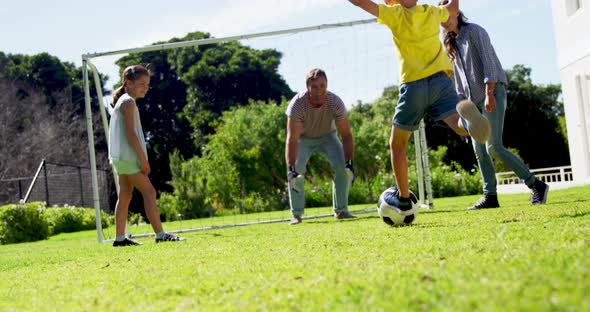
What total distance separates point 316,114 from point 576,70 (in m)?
10.0

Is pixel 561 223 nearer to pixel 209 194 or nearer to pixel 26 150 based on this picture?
pixel 209 194

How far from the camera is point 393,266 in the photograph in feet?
8.00

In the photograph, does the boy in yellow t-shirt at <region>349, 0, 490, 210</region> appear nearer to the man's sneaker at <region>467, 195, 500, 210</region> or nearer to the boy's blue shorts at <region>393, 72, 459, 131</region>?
the boy's blue shorts at <region>393, 72, 459, 131</region>

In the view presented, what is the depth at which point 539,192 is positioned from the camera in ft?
19.1

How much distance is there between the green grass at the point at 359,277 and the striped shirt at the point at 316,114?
336 centimetres

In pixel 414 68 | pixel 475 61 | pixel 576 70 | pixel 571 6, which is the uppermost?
pixel 571 6

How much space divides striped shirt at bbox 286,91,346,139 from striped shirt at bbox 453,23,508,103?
1598 millimetres

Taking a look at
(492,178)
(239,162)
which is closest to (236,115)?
(239,162)

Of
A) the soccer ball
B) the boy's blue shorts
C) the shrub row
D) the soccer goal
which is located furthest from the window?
the shrub row

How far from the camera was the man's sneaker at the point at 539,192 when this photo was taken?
19.0ft

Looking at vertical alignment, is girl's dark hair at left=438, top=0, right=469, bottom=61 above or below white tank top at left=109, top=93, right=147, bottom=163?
above

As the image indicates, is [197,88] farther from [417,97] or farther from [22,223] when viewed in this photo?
[417,97]

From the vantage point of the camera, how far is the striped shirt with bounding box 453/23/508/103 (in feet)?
18.8

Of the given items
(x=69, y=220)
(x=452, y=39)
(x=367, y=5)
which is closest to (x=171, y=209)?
(x=69, y=220)
